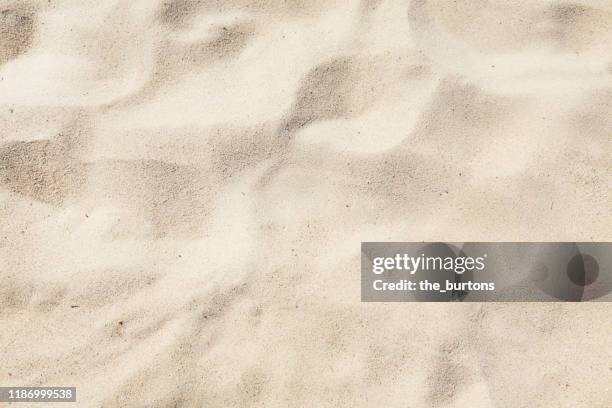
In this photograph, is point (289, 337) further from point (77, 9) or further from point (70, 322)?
point (77, 9)

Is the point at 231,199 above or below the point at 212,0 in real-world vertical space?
below

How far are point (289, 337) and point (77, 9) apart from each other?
4.22 ft

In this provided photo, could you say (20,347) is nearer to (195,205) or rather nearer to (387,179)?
(195,205)

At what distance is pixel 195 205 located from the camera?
191 centimetres

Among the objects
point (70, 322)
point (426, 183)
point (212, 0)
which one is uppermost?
point (212, 0)

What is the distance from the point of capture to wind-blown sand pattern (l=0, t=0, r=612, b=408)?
1876 mm

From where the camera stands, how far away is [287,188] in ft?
6.30

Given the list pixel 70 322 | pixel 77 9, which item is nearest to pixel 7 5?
pixel 77 9

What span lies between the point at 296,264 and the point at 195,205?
38 centimetres

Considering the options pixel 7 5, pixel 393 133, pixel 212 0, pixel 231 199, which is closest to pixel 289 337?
pixel 231 199

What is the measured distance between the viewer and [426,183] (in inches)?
75.5

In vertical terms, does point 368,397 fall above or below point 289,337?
below

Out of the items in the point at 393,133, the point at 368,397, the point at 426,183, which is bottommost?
the point at 368,397

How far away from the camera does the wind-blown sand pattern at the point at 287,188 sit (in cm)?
188
